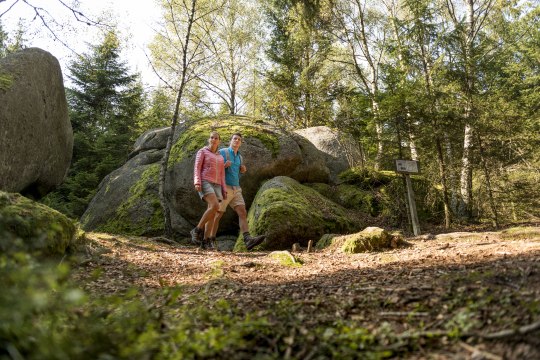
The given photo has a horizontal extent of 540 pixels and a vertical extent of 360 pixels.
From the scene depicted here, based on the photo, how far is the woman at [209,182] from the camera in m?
7.83

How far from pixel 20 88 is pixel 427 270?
9734mm

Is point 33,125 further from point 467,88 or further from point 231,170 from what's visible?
point 467,88

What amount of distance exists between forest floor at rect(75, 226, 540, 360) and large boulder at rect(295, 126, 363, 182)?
8.10 metres

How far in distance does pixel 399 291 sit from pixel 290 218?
17.4 feet

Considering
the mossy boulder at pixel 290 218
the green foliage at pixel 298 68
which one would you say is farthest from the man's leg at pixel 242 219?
the green foliage at pixel 298 68

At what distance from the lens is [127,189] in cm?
1241

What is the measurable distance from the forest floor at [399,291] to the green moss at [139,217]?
513cm

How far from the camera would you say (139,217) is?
11.3 metres

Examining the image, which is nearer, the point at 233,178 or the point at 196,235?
the point at 196,235

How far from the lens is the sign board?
26.6 ft

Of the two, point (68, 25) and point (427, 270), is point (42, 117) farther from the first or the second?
point (427, 270)

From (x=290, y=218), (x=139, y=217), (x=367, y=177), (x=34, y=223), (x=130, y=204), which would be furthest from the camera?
(x=367, y=177)

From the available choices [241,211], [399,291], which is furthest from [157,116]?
[399,291]

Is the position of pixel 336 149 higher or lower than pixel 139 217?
higher
